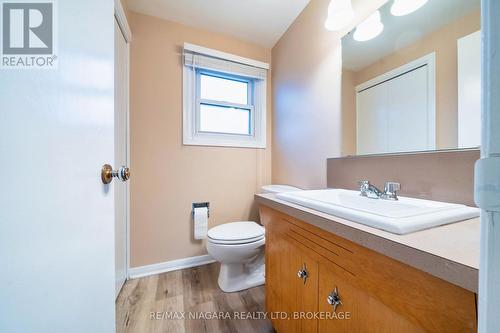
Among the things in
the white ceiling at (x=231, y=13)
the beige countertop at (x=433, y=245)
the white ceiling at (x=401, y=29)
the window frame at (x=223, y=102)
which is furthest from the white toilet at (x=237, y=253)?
the white ceiling at (x=231, y=13)

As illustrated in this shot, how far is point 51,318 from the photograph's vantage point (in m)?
0.34

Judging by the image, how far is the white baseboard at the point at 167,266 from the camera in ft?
5.09

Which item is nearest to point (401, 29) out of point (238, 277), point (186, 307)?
point (238, 277)

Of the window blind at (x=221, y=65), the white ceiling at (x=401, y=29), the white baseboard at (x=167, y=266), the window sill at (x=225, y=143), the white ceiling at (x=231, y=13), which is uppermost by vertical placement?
the white ceiling at (x=231, y=13)

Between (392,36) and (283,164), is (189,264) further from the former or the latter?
(392,36)

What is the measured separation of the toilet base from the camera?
4.54 feet

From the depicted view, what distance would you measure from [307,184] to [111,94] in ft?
4.38

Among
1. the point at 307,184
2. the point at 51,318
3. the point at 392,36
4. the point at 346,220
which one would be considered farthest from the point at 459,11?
the point at 51,318

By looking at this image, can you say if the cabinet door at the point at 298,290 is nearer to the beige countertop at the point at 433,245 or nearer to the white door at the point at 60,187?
the beige countertop at the point at 433,245

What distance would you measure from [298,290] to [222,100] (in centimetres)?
176

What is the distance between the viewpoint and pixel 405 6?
872 mm

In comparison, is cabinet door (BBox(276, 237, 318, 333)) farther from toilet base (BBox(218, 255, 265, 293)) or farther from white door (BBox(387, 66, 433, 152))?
white door (BBox(387, 66, 433, 152))

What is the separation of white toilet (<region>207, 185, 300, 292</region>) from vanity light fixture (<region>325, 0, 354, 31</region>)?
146 centimetres

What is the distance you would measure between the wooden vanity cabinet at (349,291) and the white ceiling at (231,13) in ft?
5.42
